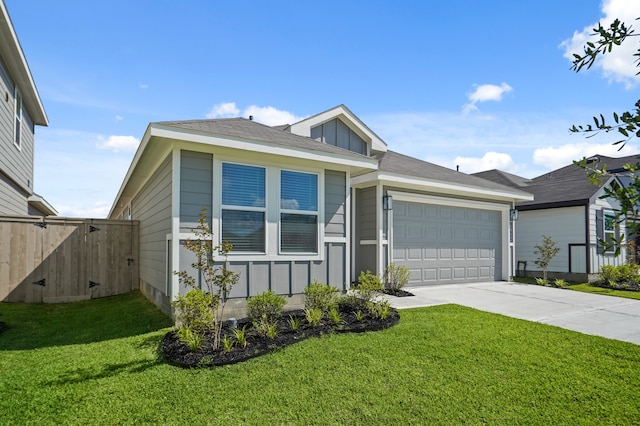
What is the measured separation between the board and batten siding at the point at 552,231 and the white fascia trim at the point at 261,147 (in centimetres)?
905

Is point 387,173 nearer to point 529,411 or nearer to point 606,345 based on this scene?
point 606,345

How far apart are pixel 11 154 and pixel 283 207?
8.21 meters

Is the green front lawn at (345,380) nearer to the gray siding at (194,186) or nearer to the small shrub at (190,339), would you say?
the small shrub at (190,339)

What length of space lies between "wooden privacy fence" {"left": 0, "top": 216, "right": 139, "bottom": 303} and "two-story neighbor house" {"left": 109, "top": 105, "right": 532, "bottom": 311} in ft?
2.09

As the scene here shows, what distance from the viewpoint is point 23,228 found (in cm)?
781

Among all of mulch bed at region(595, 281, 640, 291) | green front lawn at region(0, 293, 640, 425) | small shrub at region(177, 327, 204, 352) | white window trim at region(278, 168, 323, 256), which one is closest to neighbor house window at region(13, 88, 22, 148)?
green front lawn at region(0, 293, 640, 425)

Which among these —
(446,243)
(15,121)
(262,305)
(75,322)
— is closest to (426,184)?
(446,243)

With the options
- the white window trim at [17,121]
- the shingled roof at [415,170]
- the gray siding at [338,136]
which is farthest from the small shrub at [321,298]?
the white window trim at [17,121]

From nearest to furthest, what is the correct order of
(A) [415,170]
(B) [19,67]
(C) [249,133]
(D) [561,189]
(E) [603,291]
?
1. (C) [249,133]
2. (B) [19,67]
3. (E) [603,291]
4. (A) [415,170]
5. (D) [561,189]

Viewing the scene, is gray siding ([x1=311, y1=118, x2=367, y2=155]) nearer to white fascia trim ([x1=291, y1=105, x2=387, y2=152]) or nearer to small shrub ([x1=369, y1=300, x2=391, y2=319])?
white fascia trim ([x1=291, y1=105, x2=387, y2=152])

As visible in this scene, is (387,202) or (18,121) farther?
(18,121)

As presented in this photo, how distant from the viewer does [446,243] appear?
33.6ft

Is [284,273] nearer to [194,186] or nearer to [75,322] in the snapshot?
[194,186]

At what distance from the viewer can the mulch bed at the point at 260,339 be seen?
13.9 ft
